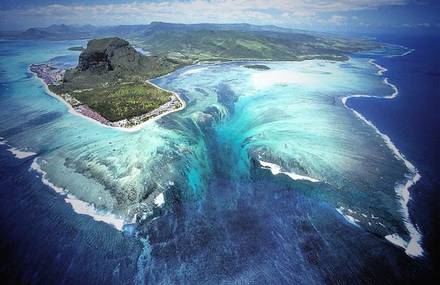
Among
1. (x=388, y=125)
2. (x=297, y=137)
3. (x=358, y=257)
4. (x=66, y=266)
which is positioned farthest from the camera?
(x=388, y=125)

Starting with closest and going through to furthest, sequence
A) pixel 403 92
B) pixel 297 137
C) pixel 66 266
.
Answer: pixel 66 266, pixel 297 137, pixel 403 92

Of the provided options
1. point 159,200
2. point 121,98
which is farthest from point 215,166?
point 121,98

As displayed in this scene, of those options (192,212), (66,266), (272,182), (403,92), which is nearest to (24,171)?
(66,266)

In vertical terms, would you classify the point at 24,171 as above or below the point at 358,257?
below

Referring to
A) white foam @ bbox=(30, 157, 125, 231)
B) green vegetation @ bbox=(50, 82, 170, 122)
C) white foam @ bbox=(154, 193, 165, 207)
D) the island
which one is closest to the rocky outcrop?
the island

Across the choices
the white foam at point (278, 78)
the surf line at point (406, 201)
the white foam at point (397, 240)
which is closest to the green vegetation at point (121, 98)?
the white foam at point (278, 78)

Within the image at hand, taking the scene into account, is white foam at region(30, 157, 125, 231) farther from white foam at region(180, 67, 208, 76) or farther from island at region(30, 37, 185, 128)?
white foam at region(180, 67, 208, 76)

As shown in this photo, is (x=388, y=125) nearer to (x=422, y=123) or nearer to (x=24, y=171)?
(x=422, y=123)
